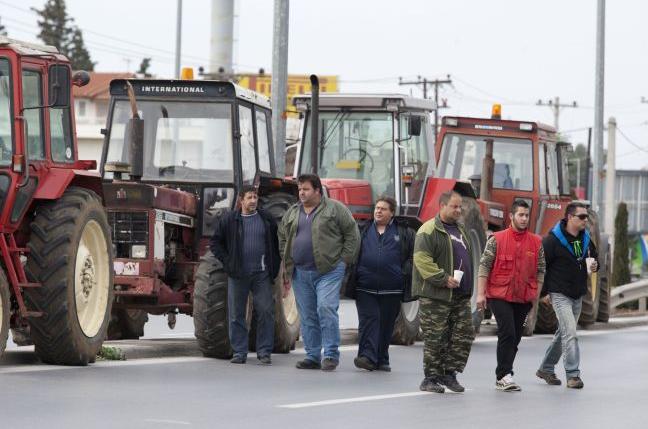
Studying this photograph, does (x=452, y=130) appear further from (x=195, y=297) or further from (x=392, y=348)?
(x=195, y=297)

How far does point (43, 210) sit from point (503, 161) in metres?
12.7

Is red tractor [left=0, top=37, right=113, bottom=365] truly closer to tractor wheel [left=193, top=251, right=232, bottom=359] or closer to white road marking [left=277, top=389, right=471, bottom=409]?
tractor wheel [left=193, top=251, right=232, bottom=359]

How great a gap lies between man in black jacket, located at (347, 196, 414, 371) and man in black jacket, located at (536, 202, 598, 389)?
5.20 ft

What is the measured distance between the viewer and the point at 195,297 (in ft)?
54.0

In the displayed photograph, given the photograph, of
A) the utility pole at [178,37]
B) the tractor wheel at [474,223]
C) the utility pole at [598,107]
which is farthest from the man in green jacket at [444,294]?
the utility pole at [178,37]

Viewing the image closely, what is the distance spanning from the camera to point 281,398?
42.6 feet

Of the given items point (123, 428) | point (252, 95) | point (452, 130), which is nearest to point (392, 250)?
point (252, 95)

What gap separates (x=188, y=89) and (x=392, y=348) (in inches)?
170

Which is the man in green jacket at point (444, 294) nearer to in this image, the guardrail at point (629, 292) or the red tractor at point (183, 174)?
the red tractor at point (183, 174)

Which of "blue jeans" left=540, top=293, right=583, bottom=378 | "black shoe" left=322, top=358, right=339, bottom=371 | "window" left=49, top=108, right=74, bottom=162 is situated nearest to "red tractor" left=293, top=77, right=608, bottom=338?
"black shoe" left=322, top=358, right=339, bottom=371

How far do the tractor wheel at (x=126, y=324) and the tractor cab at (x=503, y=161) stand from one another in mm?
7537

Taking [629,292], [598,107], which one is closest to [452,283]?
[629,292]

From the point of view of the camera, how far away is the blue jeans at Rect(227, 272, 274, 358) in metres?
16.2

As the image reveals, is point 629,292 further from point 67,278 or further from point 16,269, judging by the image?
point 16,269
